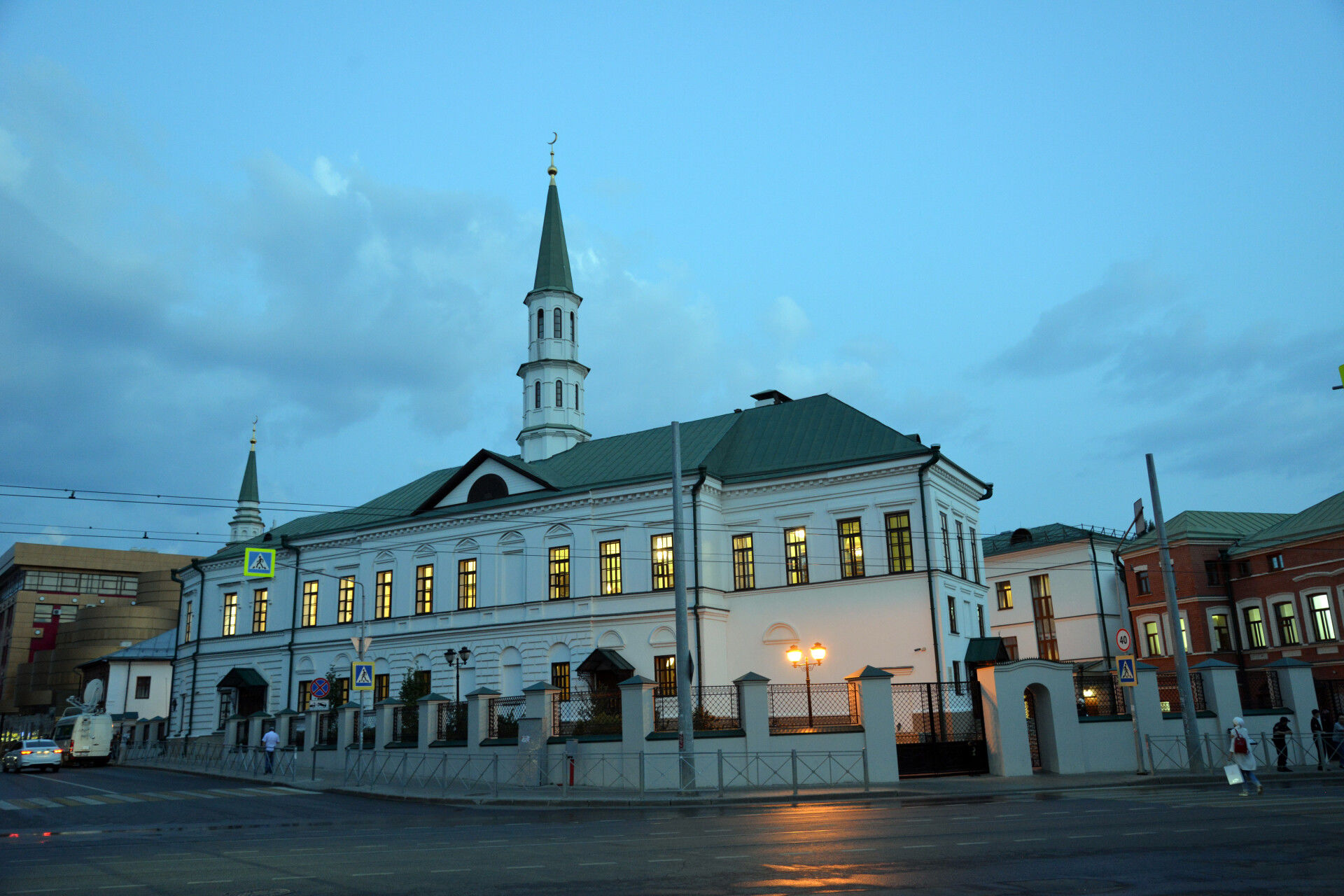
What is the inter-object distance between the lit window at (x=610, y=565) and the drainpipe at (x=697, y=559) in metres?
3.41

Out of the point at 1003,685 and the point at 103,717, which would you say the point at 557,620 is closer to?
the point at 1003,685

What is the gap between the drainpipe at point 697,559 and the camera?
3666 centimetres

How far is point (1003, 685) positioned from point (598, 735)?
1077 cm

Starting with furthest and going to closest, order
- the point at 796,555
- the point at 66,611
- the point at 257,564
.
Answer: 1. the point at 66,611
2. the point at 796,555
3. the point at 257,564

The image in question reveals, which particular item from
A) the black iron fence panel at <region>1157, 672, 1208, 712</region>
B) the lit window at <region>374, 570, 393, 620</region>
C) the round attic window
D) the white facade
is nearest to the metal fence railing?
the round attic window

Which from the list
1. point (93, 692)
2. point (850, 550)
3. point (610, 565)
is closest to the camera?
point (850, 550)

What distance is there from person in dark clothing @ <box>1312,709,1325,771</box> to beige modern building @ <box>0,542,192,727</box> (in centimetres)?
10000

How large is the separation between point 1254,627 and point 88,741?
53.7 m

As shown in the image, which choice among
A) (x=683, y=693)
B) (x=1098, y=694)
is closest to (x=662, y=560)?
(x=683, y=693)

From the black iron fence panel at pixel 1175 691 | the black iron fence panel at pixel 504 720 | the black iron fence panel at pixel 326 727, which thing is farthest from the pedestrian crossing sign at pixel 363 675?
the black iron fence panel at pixel 1175 691

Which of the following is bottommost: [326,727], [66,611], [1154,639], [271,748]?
[271,748]

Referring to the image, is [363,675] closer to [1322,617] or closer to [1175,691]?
[1175,691]

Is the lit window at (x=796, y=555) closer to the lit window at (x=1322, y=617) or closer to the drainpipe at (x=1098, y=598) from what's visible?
the drainpipe at (x=1098, y=598)

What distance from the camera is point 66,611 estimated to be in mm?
120875
